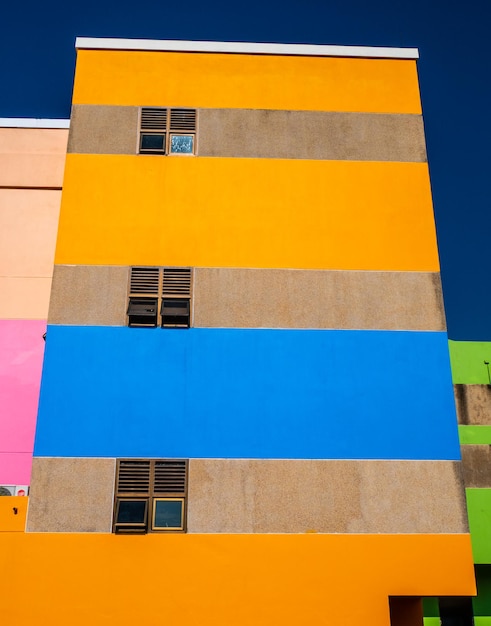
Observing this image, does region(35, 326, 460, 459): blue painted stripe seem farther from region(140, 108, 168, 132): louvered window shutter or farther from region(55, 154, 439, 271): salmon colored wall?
region(140, 108, 168, 132): louvered window shutter

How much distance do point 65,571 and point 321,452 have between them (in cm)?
445

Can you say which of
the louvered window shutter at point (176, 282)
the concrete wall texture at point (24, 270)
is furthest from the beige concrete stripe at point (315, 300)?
the concrete wall texture at point (24, 270)

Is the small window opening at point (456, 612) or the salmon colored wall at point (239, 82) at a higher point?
the salmon colored wall at point (239, 82)

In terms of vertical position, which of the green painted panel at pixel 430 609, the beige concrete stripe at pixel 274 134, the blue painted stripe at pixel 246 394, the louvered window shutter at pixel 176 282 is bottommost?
the green painted panel at pixel 430 609

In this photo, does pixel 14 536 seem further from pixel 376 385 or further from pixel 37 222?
pixel 37 222

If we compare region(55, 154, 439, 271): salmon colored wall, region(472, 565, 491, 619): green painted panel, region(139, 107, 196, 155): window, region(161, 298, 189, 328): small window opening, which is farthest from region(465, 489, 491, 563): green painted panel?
region(139, 107, 196, 155): window

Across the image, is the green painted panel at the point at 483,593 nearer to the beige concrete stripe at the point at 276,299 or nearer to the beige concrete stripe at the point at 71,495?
the beige concrete stripe at the point at 276,299

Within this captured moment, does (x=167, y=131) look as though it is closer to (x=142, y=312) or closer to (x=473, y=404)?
(x=142, y=312)

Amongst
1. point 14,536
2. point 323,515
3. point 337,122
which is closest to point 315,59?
point 337,122

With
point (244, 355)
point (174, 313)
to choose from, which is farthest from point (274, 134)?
point (244, 355)

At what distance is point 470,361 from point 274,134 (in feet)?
54.5

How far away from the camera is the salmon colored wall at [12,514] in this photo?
9664mm

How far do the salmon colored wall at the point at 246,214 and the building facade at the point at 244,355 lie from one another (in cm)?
4

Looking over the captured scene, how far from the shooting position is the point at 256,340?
11.0 meters
